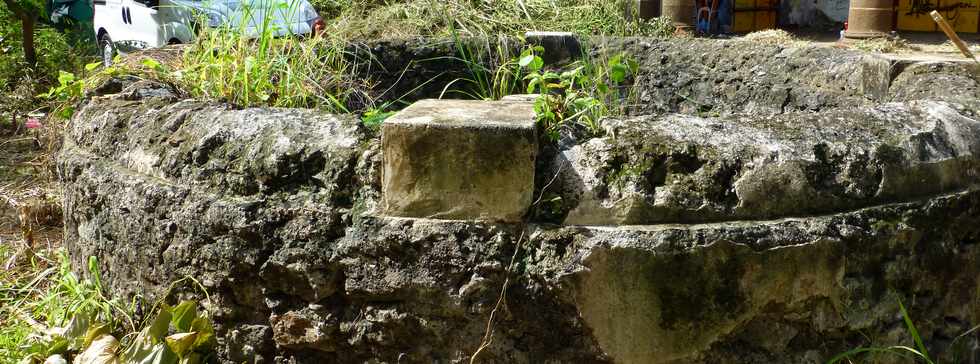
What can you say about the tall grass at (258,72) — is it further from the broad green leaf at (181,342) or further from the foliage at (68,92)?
the broad green leaf at (181,342)

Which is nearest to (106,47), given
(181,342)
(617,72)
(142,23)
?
(142,23)

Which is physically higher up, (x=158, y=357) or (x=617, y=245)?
(x=617, y=245)

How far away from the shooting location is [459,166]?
7.00 feet

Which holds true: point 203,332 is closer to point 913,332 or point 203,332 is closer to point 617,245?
point 617,245

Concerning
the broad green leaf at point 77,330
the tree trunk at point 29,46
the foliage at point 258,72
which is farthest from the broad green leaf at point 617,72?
the tree trunk at point 29,46

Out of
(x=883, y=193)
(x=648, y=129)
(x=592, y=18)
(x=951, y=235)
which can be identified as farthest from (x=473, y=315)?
(x=592, y=18)

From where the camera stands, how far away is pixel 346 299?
2273mm

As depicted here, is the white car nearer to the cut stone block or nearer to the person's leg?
the cut stone block

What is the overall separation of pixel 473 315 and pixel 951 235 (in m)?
1.21

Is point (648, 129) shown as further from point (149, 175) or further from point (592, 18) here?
point (592, 18)

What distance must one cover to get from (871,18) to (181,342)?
945 centimetres

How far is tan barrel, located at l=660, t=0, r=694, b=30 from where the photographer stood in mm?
10078

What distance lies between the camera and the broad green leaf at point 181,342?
7.70 feet

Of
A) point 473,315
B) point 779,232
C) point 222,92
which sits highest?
point 222,92
